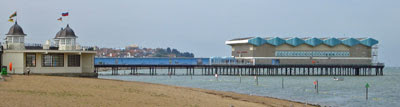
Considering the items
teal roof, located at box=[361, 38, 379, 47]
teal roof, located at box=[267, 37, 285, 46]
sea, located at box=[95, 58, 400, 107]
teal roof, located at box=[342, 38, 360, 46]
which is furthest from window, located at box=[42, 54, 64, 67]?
teal roof, located at box=[361, 38, 379, 47]

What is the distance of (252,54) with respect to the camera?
96.5 metres

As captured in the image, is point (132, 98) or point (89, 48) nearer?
point (132, 98)

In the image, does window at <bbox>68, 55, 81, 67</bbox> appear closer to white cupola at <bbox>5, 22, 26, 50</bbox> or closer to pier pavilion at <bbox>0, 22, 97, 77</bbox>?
pier pavilion at <bbox>0, 22, 97, 77</bbox>

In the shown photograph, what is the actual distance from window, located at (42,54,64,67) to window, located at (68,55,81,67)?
84 centimetres

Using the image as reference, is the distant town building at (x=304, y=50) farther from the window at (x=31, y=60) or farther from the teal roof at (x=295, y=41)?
the window at (x=31, y=60)

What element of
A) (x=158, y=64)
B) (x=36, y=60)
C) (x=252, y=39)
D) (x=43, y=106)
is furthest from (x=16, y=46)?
(x=252, y=39)

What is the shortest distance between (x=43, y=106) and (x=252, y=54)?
77.8 metres

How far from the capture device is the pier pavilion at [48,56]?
135 feet

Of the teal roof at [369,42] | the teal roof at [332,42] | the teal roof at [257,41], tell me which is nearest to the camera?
the teal roof at [257,41]

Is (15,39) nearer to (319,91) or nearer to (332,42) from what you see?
(319,91)

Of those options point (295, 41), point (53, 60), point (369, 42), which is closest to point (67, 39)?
point (53, 60)

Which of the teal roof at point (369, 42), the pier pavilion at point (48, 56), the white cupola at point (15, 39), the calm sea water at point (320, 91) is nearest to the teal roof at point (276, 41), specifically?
the teal roof at point (369, 42)

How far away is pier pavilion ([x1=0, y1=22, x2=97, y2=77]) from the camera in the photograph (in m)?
41.0

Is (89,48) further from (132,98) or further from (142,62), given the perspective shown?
(142,62)
